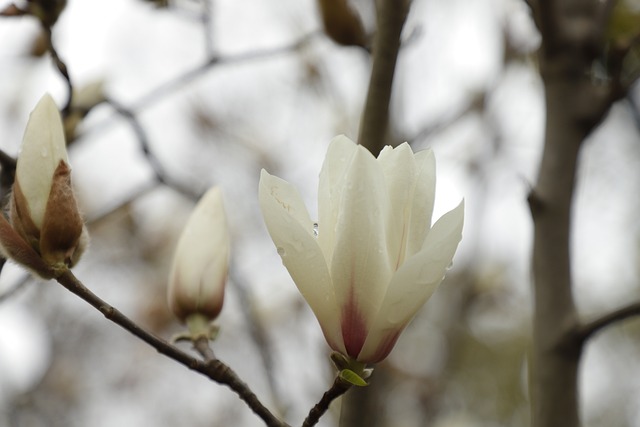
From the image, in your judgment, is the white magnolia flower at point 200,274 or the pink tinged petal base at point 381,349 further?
the white magnolia flower at point 200,274

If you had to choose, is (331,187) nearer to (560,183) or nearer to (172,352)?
(172,352)

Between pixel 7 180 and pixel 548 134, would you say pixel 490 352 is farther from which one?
pixel 7 180

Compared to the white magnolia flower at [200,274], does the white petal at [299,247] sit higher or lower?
higher

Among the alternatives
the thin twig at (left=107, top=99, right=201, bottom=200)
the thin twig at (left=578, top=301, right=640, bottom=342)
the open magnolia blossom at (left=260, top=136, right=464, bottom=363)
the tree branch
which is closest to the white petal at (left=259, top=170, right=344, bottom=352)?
the open magnolia blossom at (left=260, top=136, right=464, bottom=363)

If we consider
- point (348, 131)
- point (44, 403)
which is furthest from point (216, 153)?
point (44, 403)

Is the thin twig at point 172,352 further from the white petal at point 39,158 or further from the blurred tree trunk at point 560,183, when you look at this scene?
the blurred tree trunk at point 560,183

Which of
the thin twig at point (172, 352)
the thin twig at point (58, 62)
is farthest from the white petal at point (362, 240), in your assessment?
the thin twig at point (58, 62)

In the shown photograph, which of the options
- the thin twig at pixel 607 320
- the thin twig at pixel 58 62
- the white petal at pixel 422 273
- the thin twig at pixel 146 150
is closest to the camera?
the white petal at pixel 422 273
